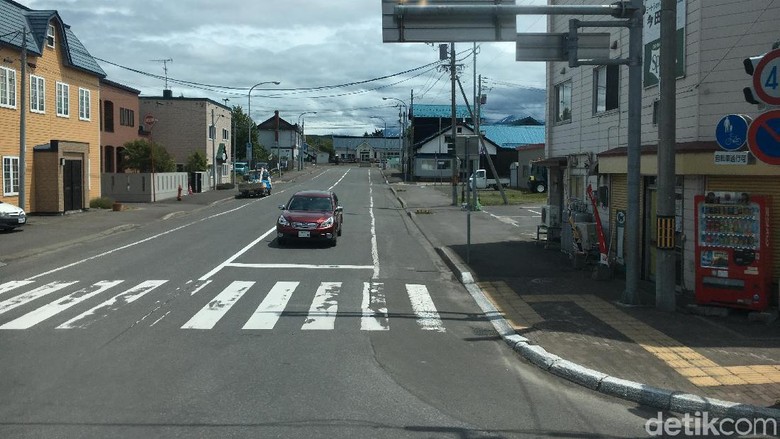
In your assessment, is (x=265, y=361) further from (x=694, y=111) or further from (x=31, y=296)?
(x=694, y=111)

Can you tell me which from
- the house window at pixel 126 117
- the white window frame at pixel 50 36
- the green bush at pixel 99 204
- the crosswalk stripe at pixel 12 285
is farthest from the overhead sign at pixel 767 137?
the house window at pixel 126 117

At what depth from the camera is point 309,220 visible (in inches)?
802

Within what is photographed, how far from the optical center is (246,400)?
6.77 meters

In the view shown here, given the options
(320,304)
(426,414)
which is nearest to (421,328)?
(320,304)

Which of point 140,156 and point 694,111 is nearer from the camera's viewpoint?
point 694,111

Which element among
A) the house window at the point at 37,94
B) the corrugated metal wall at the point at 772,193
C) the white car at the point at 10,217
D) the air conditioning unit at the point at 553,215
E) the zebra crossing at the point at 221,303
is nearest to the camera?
the zebra crossing at the point at 221,303

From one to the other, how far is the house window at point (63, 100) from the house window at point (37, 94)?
53.6 inches

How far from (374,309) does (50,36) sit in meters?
26.0

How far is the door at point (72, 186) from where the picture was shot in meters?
31.4

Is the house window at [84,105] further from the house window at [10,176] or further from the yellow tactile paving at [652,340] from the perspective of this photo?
the yellow tactile paving at [652,340]

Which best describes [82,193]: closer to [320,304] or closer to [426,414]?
[320,304]

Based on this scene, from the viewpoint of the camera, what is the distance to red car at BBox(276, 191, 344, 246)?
20203mm

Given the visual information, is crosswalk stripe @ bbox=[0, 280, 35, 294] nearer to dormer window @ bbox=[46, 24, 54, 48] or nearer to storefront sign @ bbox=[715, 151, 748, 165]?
storefront sign @ bbox=[715, 151, 748, 165]

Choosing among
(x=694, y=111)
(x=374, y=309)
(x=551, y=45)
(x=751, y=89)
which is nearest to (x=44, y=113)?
(x=374, y=309)
